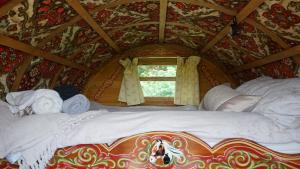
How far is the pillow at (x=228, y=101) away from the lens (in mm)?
1777

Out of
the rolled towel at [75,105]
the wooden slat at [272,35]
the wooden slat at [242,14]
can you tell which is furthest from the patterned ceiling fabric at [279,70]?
the rolled towel at [75,105]

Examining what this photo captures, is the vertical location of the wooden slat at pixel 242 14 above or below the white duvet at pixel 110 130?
above

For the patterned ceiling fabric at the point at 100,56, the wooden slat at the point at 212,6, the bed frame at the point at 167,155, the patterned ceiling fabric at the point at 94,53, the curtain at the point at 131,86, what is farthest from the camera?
the curtain at the point at 131,86

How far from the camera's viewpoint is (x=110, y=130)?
148cm

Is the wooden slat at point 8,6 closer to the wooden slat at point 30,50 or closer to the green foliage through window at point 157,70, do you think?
the wooden slat at point 30,50

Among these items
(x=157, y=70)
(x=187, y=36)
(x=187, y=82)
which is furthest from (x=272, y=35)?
(x=157, y=70)

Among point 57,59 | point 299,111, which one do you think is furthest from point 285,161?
point 57,59

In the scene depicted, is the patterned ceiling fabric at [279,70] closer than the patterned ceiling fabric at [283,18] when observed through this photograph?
No

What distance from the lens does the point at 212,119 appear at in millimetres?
1517

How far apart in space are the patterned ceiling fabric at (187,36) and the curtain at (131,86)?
30.0 inches

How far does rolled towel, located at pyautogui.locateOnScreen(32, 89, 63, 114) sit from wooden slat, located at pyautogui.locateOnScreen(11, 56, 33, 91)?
0.90m

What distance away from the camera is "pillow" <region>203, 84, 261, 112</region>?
178cm

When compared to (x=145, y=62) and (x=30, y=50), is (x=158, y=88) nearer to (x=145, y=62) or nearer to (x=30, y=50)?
(x=145, y=62)

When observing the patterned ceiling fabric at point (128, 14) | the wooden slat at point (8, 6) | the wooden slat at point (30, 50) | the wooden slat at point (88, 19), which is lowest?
the wooden slat at point (30, 50)
